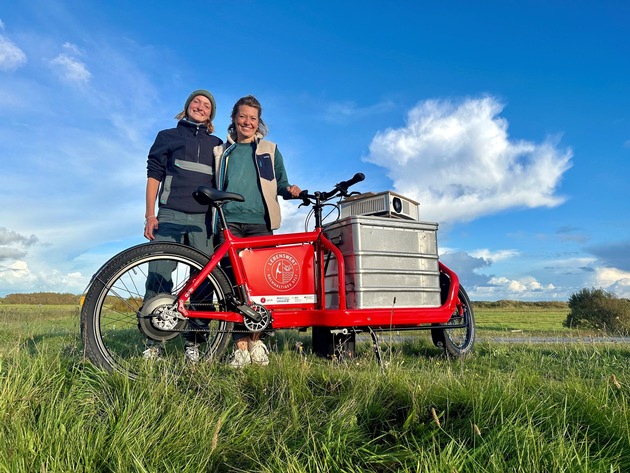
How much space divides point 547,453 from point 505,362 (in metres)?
3.32

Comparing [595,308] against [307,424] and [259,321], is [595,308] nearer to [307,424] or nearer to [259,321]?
[259,321]

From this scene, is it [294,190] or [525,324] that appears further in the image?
[525,324]

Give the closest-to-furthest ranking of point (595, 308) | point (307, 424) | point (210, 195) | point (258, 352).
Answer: point (307, 424), point (210, 195), point (258, 352), point (595, 308)

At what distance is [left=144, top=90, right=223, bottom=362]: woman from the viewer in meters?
4.56

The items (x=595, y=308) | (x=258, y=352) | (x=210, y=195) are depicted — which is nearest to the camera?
(x=210, y=195)

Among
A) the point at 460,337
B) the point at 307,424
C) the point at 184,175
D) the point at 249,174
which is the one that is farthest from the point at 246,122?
the point at 460,337

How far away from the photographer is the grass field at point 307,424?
175cm

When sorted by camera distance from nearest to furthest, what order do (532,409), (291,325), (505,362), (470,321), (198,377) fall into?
(532,409) → (198,377) → (291,325) → (505,362) → (470,321)

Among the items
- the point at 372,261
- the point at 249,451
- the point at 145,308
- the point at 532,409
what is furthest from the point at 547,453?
the point at 145,308

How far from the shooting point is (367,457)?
176cm

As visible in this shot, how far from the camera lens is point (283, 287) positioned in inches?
159

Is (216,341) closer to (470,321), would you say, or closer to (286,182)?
(286,182)

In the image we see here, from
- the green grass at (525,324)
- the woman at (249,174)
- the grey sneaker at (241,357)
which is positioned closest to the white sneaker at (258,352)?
the grey sneaker at (241,357)

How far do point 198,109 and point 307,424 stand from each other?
147 inches
